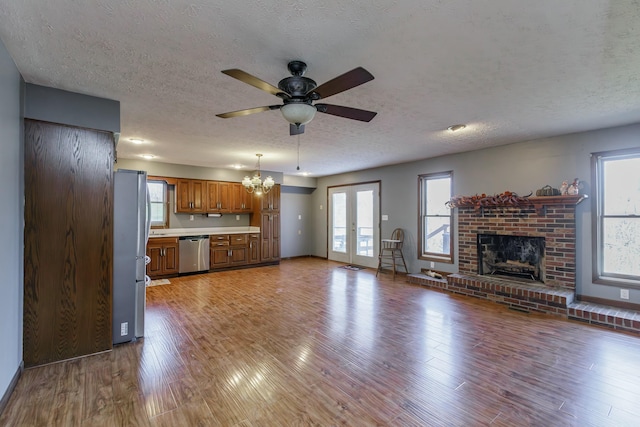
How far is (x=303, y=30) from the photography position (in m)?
1.79

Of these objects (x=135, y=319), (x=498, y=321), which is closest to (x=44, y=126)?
(x=135, y=319)

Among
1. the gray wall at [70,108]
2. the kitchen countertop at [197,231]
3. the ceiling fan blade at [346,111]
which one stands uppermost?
the gray wall at [70,108]

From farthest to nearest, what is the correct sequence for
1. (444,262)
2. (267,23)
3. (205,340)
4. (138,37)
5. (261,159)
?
(261,159) < (444,262) < (205,340) < (138,37) < (267,23)

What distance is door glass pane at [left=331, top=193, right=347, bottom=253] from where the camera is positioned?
790 cm

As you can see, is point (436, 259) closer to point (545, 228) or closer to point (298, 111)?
point (545, 228)

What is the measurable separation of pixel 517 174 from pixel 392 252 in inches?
105

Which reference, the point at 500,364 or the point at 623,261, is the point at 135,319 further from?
the point at 623,261

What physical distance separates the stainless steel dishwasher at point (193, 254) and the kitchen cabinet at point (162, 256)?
0.12 m

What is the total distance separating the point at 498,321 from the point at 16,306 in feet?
16.2

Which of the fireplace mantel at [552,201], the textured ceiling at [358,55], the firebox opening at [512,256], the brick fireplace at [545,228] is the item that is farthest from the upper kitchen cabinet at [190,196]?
the fireplace mantel at [552,201]

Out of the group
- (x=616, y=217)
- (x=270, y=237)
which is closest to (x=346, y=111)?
(x=616, y=217)

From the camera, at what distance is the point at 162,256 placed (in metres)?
5.91

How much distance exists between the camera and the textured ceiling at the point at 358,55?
5.36 feet

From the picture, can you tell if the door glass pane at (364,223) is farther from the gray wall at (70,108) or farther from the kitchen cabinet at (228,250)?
the gray wall at (70,108)
